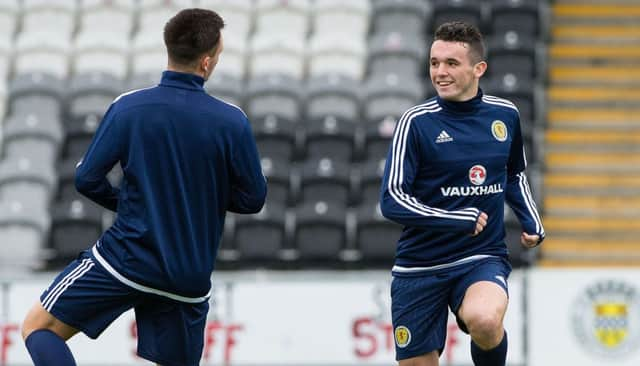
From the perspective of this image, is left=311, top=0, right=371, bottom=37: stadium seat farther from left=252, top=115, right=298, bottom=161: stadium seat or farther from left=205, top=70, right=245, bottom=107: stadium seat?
left=252, top=115, right=298, bottom=161: stadium seat

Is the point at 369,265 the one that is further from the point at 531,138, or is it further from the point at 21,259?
the point at 21,259

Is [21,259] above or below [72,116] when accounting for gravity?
below

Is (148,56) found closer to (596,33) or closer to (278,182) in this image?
(278,182)

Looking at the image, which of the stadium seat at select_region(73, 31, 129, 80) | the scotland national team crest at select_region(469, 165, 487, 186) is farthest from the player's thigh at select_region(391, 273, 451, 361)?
the stadium seat at select_region(73, 31, 129, 80)

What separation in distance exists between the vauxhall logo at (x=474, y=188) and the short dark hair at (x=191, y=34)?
131 centimetres

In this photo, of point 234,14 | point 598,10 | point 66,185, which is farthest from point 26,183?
point 598,10

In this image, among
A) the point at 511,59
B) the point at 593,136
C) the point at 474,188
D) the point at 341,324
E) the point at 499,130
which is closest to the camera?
the point at 474,188

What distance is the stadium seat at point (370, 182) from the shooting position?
12.3m

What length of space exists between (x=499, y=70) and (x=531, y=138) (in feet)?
4.39

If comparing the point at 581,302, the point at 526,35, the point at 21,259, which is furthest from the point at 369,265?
the point at 526,35

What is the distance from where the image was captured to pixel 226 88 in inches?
540

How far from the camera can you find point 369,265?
464 inches

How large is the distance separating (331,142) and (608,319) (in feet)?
11.0

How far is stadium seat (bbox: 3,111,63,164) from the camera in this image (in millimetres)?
13133
